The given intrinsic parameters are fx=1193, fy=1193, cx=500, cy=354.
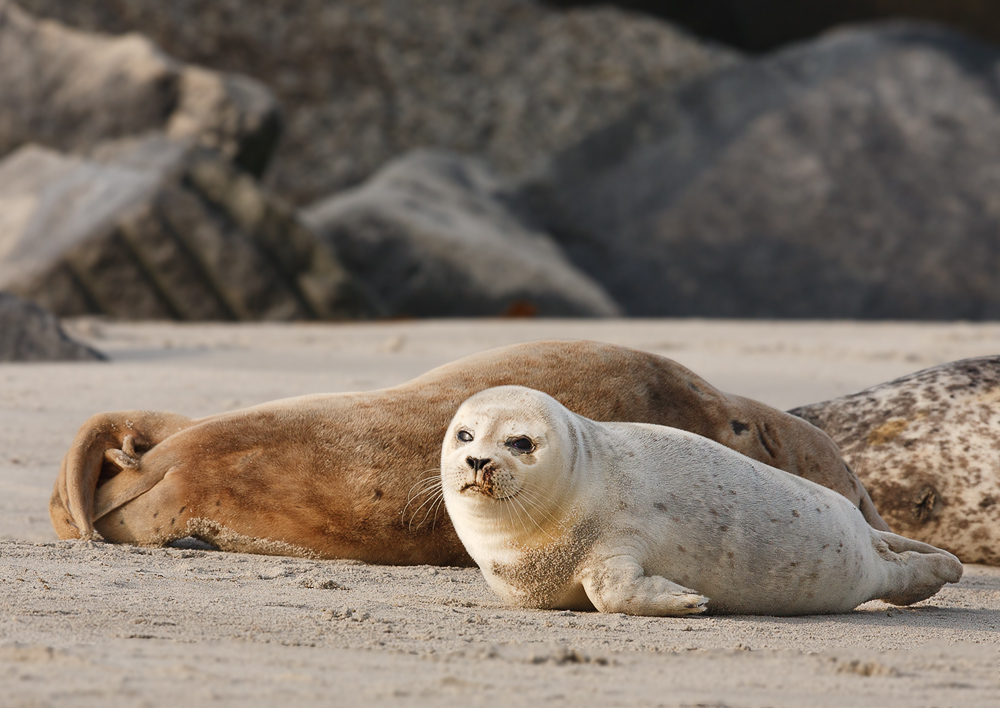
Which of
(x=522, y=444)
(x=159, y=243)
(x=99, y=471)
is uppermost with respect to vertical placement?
(x=522, y=444)

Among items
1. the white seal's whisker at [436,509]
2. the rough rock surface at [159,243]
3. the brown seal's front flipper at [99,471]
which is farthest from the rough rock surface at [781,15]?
the white seal's whisker at [436,509]

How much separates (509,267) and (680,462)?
32.9 feet

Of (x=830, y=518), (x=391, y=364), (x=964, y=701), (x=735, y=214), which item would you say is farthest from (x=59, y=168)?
(x=964, y=701)

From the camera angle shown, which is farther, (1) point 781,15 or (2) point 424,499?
(1) point 781,15

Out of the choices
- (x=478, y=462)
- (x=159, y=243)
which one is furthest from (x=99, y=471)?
(x=159, y=243)

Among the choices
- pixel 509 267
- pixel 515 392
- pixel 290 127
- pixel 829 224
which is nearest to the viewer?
pixel 515 392

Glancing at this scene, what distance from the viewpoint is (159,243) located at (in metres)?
11.3

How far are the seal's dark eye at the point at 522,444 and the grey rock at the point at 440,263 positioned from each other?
9.80 metres

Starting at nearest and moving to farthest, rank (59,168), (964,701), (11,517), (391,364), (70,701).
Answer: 1. (70,701)
2. (964,701)
3. (11,517)
4. (391,364)
5. (59,168)

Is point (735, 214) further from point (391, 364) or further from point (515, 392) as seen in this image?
point (515, 392)

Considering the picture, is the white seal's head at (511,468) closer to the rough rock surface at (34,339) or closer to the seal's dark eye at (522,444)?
the seal's dark eye at (522,444)

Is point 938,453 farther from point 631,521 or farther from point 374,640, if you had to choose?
point 374,640

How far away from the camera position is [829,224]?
52.1ft

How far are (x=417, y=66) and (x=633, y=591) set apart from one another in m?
15.8
